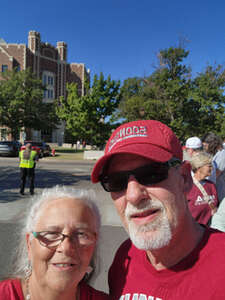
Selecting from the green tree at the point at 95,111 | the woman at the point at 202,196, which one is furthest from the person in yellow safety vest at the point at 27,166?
the green tree at the point at 95,111

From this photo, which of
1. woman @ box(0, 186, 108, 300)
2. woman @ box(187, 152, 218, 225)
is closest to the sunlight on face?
woman @ box(0, 186, 108, 300)

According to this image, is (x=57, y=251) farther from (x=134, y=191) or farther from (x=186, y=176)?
(x=186, y=176)

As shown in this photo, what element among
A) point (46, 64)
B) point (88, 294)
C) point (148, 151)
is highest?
point (46, 64)

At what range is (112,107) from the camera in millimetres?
24844

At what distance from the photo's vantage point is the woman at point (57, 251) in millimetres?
1271

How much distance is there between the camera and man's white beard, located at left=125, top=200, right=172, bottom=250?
4.05ft

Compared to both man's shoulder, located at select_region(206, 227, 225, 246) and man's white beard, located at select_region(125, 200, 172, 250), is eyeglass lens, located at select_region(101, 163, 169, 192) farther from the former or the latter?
man's shoulder, located at select_region(206, 227, 225, 246)

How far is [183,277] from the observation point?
1.18 meters

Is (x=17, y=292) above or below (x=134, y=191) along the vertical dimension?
below

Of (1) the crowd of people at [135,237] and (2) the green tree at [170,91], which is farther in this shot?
(2) the green tree at [170,91]

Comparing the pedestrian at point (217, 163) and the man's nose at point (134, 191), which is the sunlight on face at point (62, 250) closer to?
the man's nose at point (134, 191)

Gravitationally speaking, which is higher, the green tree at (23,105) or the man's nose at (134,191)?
the green tree at (23,105)

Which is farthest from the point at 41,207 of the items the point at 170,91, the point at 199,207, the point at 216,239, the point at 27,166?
the point at 170,91

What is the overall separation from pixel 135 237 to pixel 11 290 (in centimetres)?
71
